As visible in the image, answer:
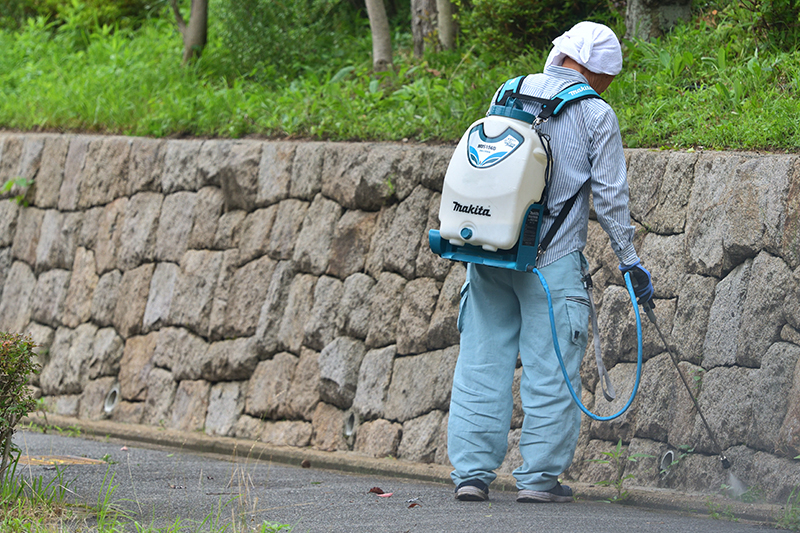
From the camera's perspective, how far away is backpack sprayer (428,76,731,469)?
128 inches

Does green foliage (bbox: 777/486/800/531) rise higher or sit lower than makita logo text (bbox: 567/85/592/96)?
lower

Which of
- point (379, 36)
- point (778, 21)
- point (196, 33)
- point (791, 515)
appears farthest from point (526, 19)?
point (791, 515)

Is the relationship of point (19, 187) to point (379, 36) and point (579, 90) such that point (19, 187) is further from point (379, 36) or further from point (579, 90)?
point (579, 90)

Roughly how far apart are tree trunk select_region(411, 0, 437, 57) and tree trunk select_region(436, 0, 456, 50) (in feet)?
0.53

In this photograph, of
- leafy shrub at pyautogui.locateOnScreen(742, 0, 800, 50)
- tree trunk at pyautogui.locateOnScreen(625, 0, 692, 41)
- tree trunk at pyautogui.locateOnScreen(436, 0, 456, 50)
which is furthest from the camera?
tree trunk at pyautogui.locateOnScreen(436, 0, 456, 50)

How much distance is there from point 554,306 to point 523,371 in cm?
31

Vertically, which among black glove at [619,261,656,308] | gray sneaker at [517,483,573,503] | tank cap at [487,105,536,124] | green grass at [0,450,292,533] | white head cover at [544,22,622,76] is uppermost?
white head cover at [544,22,622,76]

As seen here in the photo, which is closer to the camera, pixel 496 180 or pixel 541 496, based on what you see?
pixel 496 180

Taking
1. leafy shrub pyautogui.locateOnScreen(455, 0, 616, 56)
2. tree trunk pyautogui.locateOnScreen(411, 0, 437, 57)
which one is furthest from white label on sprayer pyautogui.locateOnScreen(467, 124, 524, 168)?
tree trunk pyautogui.locateOnScreen(411, 0, 437, 57)

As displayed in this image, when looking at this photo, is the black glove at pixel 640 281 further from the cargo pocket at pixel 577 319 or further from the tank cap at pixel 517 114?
the tank cap at pixel 517 114

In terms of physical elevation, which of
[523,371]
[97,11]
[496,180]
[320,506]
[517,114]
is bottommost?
[320,506]

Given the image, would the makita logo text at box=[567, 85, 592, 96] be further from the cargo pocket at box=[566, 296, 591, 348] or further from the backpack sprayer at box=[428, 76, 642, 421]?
the cargo pocket at box=[566, 296, 591, 348]

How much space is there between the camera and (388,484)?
4172 millimetres

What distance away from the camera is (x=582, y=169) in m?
3.42
